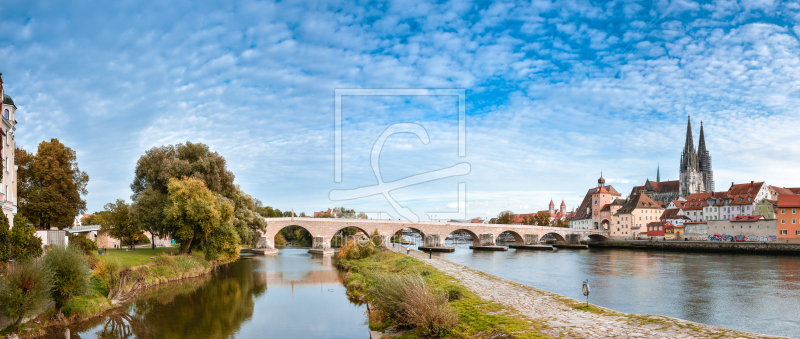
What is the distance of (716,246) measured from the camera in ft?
179

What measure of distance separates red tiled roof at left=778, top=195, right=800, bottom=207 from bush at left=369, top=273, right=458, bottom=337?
201ft

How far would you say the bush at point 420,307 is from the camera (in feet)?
32.8

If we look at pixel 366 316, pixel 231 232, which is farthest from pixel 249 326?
pixel 231 232

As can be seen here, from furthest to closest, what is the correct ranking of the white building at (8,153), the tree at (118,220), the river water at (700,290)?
the tree at (118,220) → the white building at (8,153) → the river water at (700,290)

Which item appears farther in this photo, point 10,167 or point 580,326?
point 10,167

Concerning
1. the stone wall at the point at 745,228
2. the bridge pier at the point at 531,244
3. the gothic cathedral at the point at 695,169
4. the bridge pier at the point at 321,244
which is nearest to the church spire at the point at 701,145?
the gothic cathedral at the point at 695,169

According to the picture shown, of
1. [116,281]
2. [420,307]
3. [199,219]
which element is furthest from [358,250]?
[420,307]

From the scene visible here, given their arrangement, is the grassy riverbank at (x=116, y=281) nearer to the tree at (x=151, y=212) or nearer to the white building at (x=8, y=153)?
the tree at (x=151, y=212)

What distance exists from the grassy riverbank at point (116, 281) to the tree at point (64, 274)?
55cm

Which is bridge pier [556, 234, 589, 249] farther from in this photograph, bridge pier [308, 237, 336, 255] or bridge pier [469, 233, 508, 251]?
bridge pier [308, 237, 336, 255]

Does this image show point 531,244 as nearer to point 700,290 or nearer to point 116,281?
point 700,290

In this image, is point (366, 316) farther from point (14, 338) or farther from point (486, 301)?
point (14, 338)

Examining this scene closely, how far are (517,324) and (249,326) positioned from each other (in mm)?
8797

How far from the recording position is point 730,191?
247 ft
